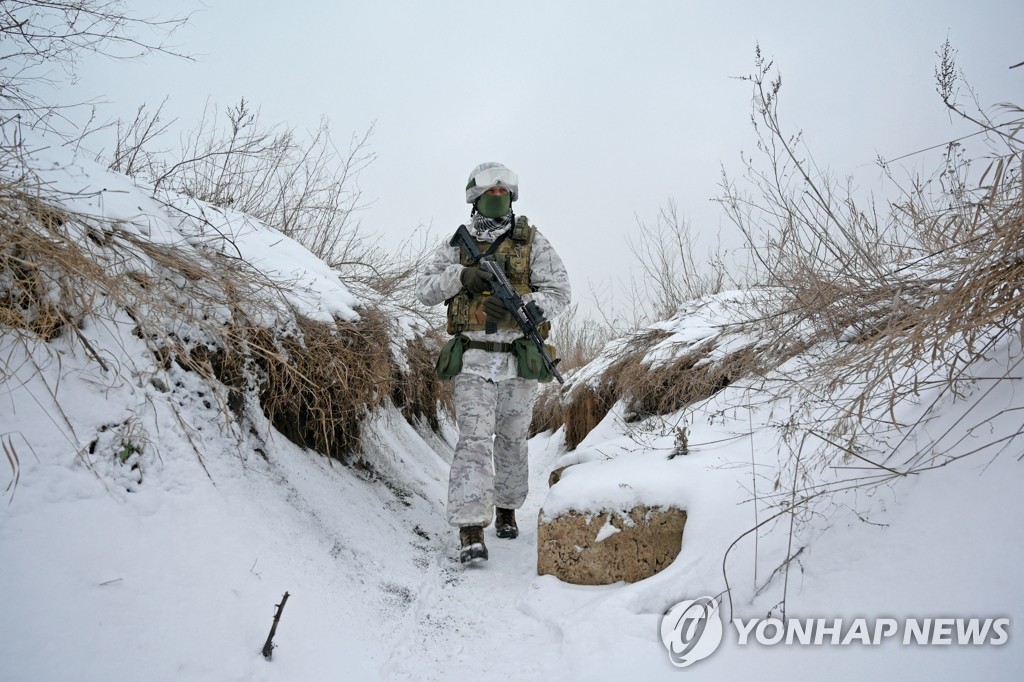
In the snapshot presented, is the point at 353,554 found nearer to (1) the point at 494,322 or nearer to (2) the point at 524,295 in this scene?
(1) the point at 494,322

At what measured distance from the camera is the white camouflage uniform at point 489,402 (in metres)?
2.51

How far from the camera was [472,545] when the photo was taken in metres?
2.38

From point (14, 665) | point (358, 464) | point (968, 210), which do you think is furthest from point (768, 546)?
point (358, 464)

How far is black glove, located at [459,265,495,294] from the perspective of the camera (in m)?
2.67

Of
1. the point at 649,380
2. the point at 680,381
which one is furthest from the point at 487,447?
the point at 649,380

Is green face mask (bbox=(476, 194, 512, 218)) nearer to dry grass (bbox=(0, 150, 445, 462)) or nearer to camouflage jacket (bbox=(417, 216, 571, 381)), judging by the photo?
camouflage jacket (bbox=(417, 216, 571, 381))

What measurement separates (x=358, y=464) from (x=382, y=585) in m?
0.91

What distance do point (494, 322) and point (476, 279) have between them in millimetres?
212

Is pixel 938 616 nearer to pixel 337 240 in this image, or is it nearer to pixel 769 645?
pixel 769 645

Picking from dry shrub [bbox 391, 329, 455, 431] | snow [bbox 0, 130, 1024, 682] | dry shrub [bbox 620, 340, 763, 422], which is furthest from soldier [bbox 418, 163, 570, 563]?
dry shrub [bbox 620, 340, 763, 422]

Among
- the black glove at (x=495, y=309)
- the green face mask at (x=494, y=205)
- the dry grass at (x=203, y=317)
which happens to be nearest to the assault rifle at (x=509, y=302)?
the black glove at (x=495, y=309)

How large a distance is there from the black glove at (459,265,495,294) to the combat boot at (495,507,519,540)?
1.09m

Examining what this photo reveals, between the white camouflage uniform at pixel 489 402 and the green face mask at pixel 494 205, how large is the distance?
9 centimetres

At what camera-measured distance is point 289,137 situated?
4316 mm
